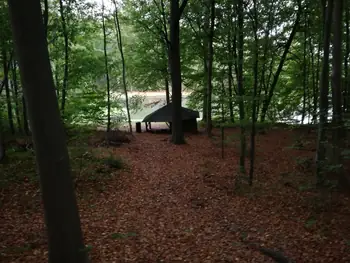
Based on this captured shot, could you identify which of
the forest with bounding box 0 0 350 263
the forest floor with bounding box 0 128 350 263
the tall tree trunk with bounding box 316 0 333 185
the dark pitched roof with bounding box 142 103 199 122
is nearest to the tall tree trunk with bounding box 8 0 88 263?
the forest with bounding box 0 0 350 263

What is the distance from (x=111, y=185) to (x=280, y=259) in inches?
208

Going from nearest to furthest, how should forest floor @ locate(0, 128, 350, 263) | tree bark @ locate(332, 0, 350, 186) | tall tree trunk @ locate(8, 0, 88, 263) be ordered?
tall tree trunk @ locate(8, 0, 88, 263) → forest floor @ locate(0, 128, 350, 263) → tree bark @ locate(332, 0, 350, 186)

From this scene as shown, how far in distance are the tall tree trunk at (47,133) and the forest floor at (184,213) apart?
121cm

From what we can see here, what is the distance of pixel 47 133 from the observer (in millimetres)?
3090

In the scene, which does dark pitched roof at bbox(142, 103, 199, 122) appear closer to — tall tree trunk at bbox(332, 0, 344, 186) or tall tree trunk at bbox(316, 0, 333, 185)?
tall tree trunk at bbox(316, 0, 333, 185)

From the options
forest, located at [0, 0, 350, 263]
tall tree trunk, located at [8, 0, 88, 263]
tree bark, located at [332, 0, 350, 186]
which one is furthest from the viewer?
tree bark, located at [332, 0, 350, 186]

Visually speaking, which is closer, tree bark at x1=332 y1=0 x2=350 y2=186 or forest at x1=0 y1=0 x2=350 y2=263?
forest at x1=0 y1=0 x2=350 y2=263

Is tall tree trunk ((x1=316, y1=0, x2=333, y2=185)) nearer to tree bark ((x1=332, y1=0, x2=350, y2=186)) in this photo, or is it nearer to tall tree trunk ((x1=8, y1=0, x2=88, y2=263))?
tree bark ((x1=332, y1=0, x2=350, y2=186))

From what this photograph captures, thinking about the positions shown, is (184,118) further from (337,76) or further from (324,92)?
(337,76)

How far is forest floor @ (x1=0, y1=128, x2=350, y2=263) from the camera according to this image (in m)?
4.82

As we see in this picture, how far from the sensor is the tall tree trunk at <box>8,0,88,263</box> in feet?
9.50

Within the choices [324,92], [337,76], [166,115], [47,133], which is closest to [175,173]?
[324,92]

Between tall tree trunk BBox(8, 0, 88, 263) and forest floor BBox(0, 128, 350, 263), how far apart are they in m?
1.21

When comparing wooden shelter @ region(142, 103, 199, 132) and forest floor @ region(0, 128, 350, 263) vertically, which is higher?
wooden shelter @ region(142, 103, 199, 132)
